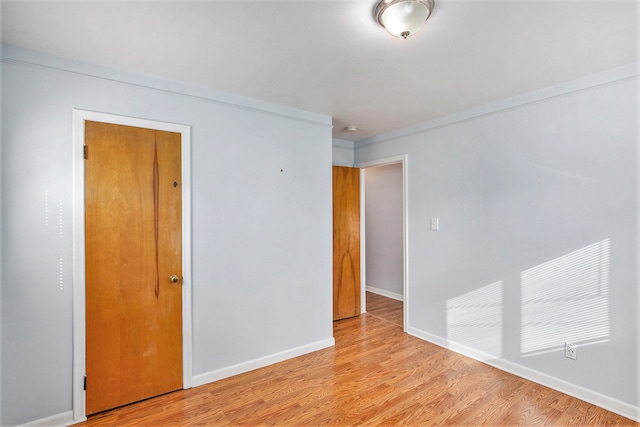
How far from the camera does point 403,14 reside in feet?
5.01

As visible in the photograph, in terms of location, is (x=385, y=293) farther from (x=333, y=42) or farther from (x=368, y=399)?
(x=333, y=42)

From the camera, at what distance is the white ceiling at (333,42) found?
1.58 m

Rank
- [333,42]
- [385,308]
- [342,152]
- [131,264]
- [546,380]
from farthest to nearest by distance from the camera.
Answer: [385,308], [342,152], [546,380], [131,264], [333,42]

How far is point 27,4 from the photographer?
1555 mm

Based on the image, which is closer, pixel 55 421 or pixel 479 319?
pixel 55 421

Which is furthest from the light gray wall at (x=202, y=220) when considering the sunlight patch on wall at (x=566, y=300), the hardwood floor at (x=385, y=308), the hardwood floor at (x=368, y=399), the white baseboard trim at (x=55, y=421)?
the sunlight patch on wall at (x=566, y=300)

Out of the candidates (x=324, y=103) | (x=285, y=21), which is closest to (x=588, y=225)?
(x=324, y=103)

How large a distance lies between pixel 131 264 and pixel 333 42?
2085mm

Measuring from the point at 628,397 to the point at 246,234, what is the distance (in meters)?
3.09

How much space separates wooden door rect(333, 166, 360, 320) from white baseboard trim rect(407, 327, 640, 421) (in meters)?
1.13

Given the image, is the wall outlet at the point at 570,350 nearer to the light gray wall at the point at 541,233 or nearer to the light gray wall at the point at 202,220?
the light gray wall at the point at 541,233

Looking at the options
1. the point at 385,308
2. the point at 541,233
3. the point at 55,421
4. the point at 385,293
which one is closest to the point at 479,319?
the point at 541,233

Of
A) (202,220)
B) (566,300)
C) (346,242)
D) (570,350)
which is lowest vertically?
(570,350)

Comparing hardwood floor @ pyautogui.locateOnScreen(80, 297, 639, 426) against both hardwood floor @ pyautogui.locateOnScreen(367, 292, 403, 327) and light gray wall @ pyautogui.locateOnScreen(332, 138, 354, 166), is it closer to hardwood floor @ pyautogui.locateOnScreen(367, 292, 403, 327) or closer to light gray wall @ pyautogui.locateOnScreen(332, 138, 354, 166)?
hardwood floor @ pyautogui.locateOnScreen(367, 292, 403, 327)
